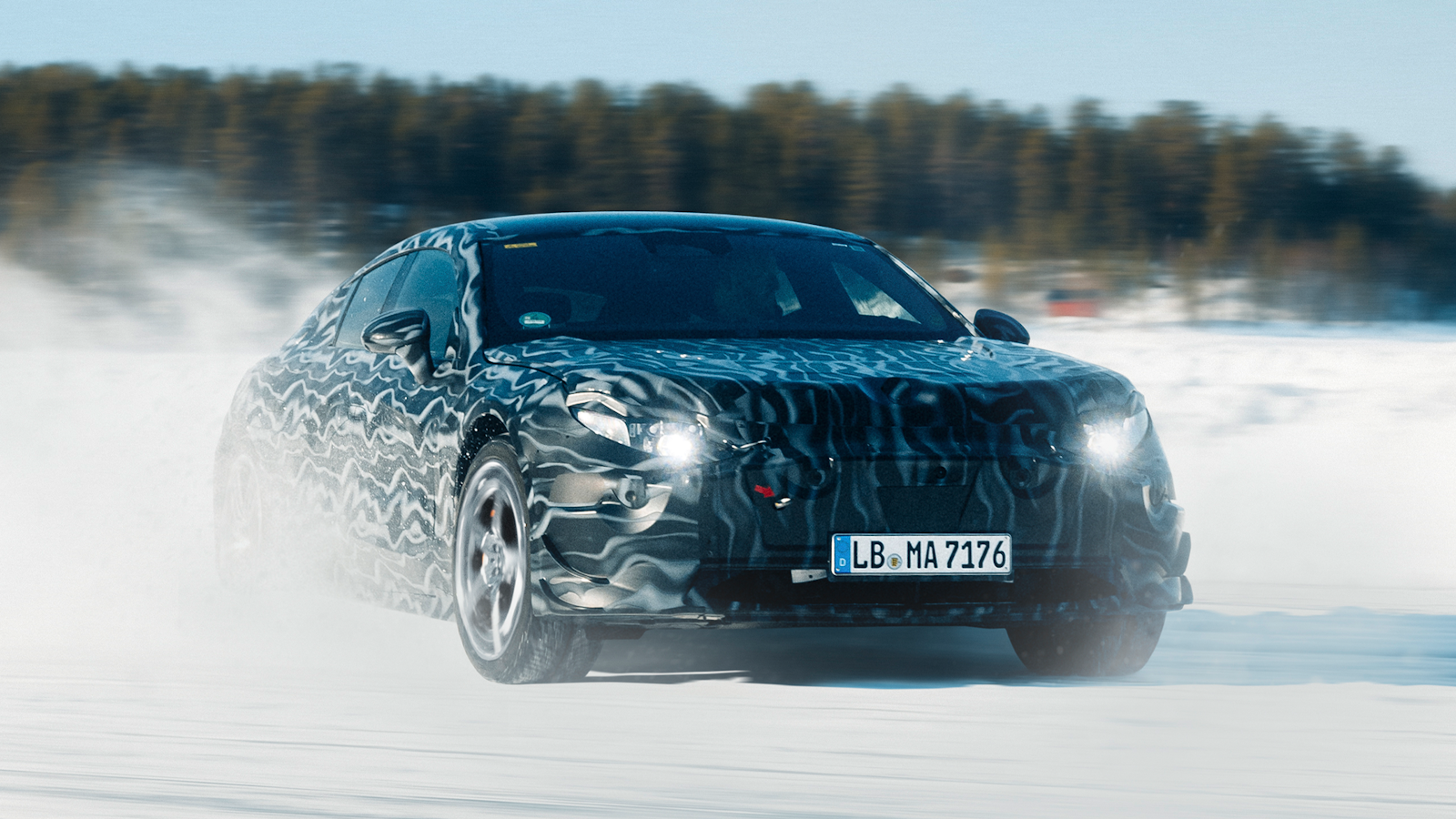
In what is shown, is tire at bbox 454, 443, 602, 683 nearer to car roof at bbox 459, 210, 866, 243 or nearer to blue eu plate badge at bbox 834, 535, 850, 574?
blue eu plate badge at bbox 834, 535, 850, 574

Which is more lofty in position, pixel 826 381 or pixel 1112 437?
pixel 826 381

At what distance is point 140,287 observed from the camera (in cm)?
2636

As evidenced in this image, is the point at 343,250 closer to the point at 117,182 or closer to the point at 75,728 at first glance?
the point at 117,182

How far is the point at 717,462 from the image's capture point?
19.4 ft

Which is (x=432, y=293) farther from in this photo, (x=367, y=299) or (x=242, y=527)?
(x=242, y=527)

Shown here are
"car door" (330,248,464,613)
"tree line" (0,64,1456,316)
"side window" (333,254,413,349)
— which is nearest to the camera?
"car door" (330,248,464,613)

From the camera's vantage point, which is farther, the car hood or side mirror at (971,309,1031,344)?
side mirror at (971,309,1031,344)

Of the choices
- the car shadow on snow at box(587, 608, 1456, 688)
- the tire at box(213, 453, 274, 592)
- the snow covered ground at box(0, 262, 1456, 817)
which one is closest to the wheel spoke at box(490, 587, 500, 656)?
the snow covered ground at box(0, 262, 1456, 817)

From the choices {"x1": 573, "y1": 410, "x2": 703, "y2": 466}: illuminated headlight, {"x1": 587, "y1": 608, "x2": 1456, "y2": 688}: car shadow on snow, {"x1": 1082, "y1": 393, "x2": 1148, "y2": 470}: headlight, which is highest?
{"x1": 573, "y1": 410, "x2": 703, "y2": 466}: illuminated headlight

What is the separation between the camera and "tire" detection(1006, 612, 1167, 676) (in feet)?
21.9

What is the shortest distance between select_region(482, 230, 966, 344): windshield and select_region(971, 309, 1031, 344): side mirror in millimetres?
97

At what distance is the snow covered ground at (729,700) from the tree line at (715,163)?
54.9 ft

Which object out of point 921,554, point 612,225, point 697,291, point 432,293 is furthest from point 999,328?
point 432,293

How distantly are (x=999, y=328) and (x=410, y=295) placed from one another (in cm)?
204
